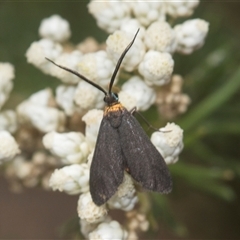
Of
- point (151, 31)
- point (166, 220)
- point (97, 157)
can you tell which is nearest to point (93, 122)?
point (97, 157)

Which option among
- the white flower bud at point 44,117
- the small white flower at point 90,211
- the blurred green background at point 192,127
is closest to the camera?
the small white flower at point 90,211

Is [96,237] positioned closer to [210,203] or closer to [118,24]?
[118,24]

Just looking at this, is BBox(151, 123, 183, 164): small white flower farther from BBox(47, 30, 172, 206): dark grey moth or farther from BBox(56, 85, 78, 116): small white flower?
BBox(56, 85, 78, 116): small white flower

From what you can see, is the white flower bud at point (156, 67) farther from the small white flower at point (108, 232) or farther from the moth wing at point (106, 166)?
the small white flower at point (108, 232)

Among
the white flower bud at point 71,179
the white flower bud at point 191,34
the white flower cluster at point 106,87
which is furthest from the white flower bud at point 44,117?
the white flower bud at point 191,34

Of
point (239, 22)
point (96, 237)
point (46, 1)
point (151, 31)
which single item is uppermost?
point (46, 1)

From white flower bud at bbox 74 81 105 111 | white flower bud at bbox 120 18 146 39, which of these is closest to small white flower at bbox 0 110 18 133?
white flower bud at bbox 74 81 105 111
